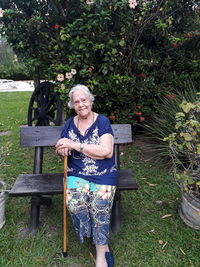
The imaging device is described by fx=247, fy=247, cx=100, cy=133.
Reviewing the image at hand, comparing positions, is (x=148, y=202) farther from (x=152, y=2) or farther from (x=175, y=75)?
(x=152, y=2)

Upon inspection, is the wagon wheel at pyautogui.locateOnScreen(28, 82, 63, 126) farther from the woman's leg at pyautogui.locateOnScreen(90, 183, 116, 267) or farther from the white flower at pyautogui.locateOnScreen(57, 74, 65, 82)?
the woman's leg at pyautogui.locateOnScreen(90, 183, 116, 267)

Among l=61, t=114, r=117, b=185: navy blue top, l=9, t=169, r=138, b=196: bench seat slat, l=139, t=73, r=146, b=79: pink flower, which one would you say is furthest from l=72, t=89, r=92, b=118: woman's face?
l=139, t=73, r=146, b=79: pink flower

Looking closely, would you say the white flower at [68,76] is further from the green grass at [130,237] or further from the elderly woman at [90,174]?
the green grass at [130,237]

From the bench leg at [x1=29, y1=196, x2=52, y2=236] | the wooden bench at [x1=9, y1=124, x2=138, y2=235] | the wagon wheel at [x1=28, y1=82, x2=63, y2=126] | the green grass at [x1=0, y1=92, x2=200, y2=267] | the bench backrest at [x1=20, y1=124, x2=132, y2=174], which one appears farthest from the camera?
the wagon wheel at [x1=28, y1=82, x2=63, y2=126]

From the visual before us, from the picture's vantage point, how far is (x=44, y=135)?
8.99 ft

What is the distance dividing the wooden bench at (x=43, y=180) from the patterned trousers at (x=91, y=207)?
0.19 meters

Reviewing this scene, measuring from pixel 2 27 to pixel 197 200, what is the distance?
3.63m

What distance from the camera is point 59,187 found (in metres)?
2.30

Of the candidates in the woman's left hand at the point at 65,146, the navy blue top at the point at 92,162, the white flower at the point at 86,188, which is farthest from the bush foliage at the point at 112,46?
the white flower at the point at 86,188

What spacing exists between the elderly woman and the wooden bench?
21 cm

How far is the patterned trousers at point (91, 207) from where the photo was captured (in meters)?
2.07

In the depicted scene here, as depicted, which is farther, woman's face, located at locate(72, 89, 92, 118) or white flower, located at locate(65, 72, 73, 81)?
white flower, located at locate(65, 72, 73, 81)

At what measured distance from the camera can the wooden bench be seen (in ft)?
7.39

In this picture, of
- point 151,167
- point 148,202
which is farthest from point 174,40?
point 148,202
